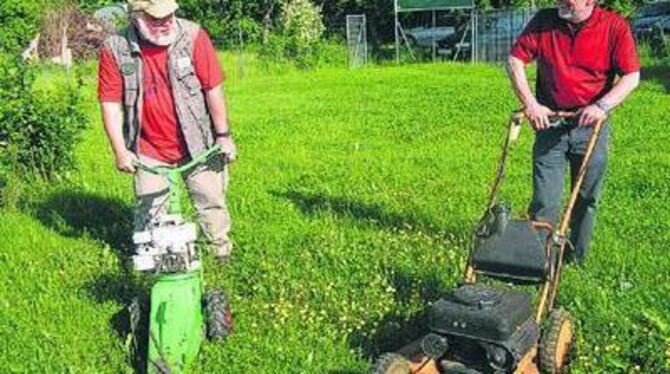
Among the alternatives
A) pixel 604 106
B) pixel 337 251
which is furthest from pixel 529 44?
pixel 337 251

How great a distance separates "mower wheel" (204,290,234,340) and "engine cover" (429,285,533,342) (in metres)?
1.53

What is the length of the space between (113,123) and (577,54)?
2.95 metres

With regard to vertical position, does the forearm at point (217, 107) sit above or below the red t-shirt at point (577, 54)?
below

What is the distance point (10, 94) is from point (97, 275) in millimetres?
3518

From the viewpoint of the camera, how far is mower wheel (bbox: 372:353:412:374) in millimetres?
4250

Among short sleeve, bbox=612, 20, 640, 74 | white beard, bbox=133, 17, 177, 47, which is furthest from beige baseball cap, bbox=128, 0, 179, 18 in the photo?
short sleeve, bbox=612, 20, 640, 74

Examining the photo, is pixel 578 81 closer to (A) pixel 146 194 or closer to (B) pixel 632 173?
(A) pixel 146 194

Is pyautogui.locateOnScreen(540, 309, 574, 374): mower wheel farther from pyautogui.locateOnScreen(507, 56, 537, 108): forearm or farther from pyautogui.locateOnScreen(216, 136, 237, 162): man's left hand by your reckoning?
pyautogui.locateOnScreen(216, 136, 237, 162): man's left hand

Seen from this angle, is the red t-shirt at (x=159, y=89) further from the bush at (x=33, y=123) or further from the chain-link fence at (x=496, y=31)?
the chain-link fence at (x=496, y=31)

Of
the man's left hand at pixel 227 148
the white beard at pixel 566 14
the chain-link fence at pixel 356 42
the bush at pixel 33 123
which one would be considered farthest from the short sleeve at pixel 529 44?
the chain-link fence at pixel 356 42

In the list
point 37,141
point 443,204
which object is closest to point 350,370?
point 443,204

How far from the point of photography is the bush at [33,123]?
9.38 meters

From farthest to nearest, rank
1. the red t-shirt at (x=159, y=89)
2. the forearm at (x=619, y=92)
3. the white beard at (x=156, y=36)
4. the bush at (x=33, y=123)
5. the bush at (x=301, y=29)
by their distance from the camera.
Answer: the bush at (x=301, y=29), the bush at (x=33, y=123), the red t-shirt at (x=159, y=89), the white beard at (x=156, y=36), the forearm at (x=619, y=92)

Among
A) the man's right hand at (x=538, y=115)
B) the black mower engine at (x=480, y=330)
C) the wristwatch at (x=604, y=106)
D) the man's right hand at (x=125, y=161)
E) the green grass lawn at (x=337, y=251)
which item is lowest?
the green grass lawn at (x=337, y=251)
